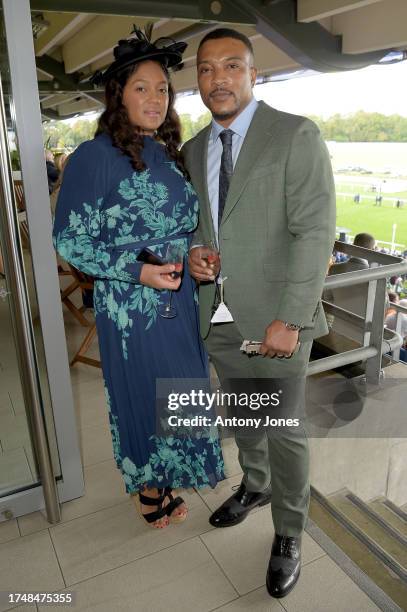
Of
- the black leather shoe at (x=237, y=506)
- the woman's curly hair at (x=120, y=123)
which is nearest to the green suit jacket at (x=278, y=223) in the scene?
the woman's curly hair at (x=120, y=123)

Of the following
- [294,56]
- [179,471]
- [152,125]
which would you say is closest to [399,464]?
[179,471]

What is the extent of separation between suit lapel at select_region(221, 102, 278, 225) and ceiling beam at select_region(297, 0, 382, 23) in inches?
100

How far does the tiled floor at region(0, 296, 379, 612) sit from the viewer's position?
5.16 feet

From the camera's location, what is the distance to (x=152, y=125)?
1.51 m

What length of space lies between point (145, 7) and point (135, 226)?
2.32m

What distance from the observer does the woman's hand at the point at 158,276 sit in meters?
1.47

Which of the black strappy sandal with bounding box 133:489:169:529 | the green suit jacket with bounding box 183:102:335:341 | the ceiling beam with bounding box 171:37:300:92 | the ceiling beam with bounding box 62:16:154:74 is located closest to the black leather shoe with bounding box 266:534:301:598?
the black strappy sandal with bounding box 133:489:169:529

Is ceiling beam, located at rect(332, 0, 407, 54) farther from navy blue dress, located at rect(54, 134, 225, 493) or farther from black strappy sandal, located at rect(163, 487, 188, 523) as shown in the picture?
black strappy sandal, located at rect(163, 487, 188, 523)

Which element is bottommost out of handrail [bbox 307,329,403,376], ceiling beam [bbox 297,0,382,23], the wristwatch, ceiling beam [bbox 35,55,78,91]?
handrail [bbox 307,329,403,376]

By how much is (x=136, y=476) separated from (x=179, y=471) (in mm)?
160

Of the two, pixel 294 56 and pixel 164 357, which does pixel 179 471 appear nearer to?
pixel 164 357

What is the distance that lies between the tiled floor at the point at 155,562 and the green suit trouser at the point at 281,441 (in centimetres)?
18

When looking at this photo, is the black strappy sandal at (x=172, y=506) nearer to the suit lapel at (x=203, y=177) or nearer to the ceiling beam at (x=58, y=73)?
the suit lapel at (x=203, y=177)

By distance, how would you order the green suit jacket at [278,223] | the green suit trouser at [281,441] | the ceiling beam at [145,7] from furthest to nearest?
the ceiling beam at [145,7], the green suit trouser at [281,441], the green suit jacket at [278,223]
